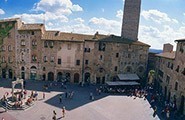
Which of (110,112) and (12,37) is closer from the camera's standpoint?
(110,112)

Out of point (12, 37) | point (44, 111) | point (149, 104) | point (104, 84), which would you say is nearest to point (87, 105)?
point (44, 111)

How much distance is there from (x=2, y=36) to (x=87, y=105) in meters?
23.9

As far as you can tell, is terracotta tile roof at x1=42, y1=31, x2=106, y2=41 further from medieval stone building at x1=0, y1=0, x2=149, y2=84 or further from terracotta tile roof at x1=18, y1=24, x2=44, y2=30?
terracotta tile roof at x1=18, y1=24, x2=44, y2=30

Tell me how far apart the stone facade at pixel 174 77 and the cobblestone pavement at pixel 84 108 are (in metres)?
4.21

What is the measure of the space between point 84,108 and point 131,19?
84.0 ft

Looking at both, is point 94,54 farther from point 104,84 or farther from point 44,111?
point 44,111

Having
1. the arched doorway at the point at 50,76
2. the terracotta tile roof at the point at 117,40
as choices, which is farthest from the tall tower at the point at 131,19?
the arched doorway at the point at 50,76

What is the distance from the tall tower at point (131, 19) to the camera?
45409mm

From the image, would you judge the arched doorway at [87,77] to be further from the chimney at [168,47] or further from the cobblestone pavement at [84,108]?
the chimney at [168,47]

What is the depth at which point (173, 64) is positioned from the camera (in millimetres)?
33406

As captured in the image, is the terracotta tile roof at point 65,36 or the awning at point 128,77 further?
the terracotta tile roof at point 65,36

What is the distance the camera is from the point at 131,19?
4603cm

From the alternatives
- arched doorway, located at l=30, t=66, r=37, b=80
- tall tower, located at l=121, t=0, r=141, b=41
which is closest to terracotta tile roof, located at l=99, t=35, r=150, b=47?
tall tower, located at l=121, t=0, r=141, b=41

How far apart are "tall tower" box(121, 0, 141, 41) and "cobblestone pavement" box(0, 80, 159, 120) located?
1661 cm
